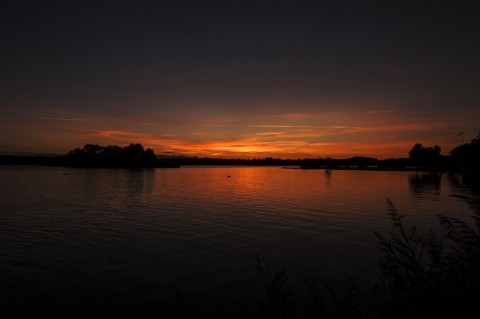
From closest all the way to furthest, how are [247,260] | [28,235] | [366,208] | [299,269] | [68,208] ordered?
→ [299,269] → [247,260] → [28,235] → [68,208] → [366,208]

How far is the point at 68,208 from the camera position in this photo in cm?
4084

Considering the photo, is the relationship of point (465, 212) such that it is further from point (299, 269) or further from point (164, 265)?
point (164, 265)

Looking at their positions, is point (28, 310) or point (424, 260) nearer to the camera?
point (28, 310)

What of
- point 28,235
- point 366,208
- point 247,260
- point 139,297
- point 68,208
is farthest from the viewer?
point 366,208

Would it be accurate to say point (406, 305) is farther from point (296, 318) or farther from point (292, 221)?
point (292, 221)

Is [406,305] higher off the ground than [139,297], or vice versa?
[406,305]

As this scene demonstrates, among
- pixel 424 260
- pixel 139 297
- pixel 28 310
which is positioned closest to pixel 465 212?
pixel 424 260

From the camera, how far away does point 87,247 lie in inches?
880

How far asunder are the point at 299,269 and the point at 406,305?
9.47m

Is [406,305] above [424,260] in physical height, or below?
above

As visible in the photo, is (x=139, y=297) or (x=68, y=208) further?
(x=68, y=208)

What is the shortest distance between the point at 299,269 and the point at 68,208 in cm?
3426

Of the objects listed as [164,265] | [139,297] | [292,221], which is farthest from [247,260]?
[292,221]

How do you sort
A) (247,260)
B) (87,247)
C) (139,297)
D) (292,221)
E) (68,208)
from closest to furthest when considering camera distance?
(139,297), (247,260), (87,247), (292,221), (68,208)
